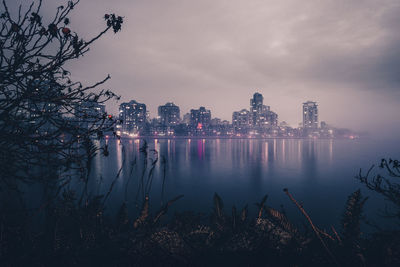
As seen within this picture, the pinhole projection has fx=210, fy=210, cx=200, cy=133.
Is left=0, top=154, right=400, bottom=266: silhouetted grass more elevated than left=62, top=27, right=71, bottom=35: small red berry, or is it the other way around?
left=62, top=27, right=71, bottom=35: small red berry

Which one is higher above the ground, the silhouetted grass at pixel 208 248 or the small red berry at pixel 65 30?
the small red berry at pixel 65 30

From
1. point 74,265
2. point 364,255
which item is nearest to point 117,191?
point 74,265

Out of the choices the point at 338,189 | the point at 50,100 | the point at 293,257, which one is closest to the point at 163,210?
the point at 293,257

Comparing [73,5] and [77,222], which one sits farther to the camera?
[77,222]

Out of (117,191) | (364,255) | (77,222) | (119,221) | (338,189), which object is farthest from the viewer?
(338,189)

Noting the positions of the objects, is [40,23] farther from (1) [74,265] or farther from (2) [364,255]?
(2) [364,255]

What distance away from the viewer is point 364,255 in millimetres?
3762

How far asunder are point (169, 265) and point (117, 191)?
84.8 feet

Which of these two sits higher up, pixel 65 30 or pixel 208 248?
pixel 65 30

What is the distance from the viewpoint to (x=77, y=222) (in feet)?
16.0

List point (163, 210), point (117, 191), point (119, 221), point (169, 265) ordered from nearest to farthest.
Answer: point (169, 265) < point (163, 210) < point (119, 221) < point (117, 191)

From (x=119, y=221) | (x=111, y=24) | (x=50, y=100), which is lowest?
(x=119, y=221)

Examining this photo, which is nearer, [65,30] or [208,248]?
[65,30]

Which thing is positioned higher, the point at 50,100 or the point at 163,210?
the point at 50,100
